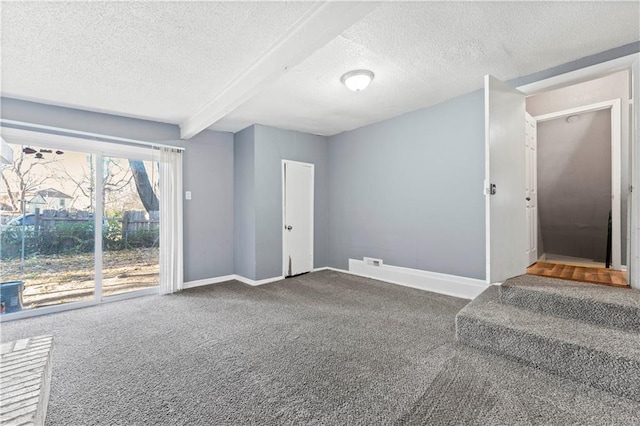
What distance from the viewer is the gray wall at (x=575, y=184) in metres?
3.91

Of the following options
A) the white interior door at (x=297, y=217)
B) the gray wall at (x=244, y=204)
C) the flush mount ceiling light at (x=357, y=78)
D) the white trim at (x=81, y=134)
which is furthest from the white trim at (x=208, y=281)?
the flush mount ceiling light at (x=357, y=78)

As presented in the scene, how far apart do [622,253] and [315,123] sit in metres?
4.37

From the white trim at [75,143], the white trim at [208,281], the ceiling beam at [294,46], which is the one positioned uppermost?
the ceiling beam at [294,46]

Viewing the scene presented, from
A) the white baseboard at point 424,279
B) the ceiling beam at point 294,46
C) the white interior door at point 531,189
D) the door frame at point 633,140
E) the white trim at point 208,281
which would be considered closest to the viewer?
the ceiling beam at point 294,46

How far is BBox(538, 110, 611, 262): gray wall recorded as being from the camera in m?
3.91

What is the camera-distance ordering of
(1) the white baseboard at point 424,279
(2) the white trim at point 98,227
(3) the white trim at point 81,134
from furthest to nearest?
1. (2) the white trim at point 98,227
2. (1) the white baseboard at point 424,279
3. (3) the white trim at point 81,134

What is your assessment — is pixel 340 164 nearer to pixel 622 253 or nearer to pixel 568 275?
pixel 568 275

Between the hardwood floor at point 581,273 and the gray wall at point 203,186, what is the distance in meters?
4.35

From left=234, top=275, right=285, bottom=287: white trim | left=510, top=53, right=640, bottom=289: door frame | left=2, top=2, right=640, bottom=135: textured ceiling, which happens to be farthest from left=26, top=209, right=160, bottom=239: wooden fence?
left=510, top=53, right=640, bottom=289: door frame

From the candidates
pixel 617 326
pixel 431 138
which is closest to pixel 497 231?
pixel 617 326

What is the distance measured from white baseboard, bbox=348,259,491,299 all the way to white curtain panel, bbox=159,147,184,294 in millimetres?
2828

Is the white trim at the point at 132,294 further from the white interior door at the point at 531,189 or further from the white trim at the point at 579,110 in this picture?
the white trim at the point at 579,110

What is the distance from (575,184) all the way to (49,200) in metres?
7.13

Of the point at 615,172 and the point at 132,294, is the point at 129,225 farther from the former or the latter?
the point at 615,172
